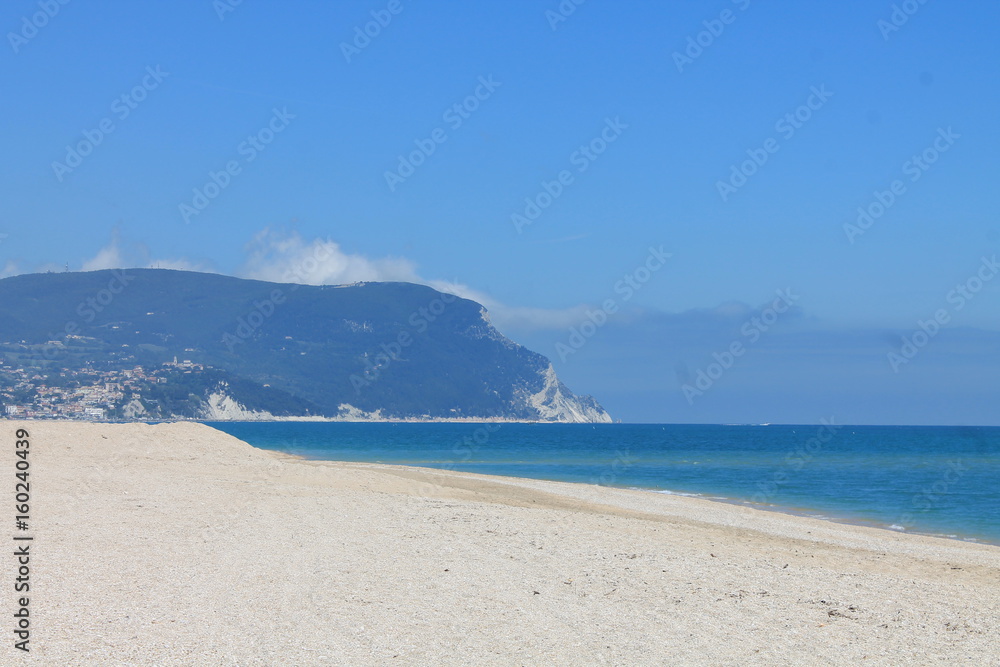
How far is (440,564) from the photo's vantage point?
1617cm

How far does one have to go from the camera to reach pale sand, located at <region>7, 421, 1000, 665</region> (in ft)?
34.9

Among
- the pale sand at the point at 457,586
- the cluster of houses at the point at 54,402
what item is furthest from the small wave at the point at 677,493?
the cluster of houses at the point at 54,402

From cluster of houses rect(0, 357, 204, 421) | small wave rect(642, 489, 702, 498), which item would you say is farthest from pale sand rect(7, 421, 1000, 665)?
cluster of houses rect(0, 357, 204, 421)

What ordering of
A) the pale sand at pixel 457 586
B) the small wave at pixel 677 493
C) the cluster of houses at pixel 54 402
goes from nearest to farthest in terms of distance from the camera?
the pale sand at pixel 457 586
the small wave at pixel 677 493
the cluster of houses at pixel 54 402

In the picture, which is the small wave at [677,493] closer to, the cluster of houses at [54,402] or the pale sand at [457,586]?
the pale sand at [457,586]

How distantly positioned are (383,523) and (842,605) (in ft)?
37.0

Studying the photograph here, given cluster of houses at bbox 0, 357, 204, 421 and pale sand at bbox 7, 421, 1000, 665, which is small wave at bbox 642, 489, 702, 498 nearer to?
pale sand at bbox 7, 421, 1000, 665

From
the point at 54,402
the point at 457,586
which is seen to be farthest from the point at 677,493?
the point at 54,402

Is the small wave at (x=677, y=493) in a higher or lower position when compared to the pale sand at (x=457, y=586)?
higher

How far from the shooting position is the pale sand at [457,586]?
10.6m

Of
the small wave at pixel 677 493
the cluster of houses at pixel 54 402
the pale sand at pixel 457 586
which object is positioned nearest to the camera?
the pale sand at pixel 457 586

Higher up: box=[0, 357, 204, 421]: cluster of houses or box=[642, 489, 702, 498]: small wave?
box=[0, 357, 204, 421]: cluster of houses

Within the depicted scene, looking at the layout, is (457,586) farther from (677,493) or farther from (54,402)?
(54,402)

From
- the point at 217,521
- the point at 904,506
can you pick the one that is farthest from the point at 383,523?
the point at 904,506
